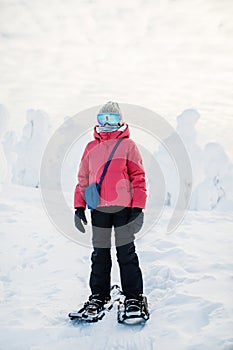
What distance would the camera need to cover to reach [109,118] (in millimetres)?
3668

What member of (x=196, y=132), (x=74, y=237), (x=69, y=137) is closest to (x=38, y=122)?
(x=69, y=137)

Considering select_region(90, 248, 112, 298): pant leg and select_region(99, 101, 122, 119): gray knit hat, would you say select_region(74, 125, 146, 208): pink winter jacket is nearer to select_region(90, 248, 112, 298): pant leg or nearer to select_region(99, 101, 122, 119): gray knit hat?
select_region(99, 101, 122, 119): gray knit hat

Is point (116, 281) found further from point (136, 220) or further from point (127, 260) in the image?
point (136, 220)

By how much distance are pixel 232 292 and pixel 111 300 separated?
4.57 ft

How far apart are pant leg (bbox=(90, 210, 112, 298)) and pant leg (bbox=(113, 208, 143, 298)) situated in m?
0.14

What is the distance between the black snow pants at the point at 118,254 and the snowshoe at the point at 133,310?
77 mm

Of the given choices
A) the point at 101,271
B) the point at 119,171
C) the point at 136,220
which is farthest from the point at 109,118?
the point at 101,271

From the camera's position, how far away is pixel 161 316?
11.1 feet

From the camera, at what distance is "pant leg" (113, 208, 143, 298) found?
11.7ft

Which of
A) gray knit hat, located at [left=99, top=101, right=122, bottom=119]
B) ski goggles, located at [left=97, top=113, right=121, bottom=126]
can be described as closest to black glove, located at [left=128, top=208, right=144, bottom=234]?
Result: ski goggles, located at [left=97, top=113, right=121, bottom=126]

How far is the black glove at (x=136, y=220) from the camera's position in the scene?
3473 millimetres

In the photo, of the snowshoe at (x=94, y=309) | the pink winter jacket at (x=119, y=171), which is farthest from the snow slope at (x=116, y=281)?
the pink winter jacket at (x=119, y=171)

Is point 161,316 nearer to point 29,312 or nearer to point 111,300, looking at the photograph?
point 111,300

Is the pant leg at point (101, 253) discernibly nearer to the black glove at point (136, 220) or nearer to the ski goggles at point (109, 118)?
the black glove at point (136, 220)
